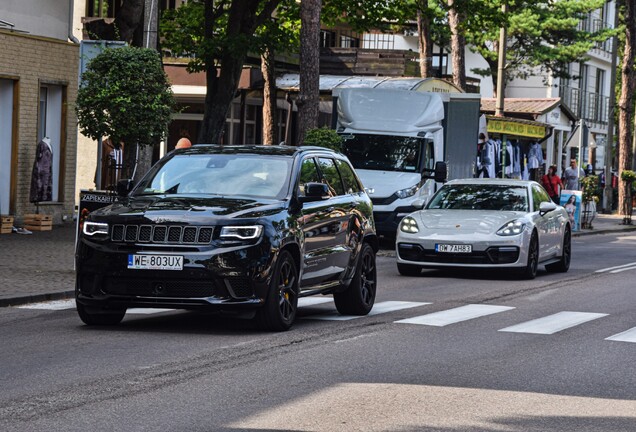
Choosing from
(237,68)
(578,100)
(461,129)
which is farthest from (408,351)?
(578,100)

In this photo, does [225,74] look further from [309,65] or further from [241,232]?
[241,232]

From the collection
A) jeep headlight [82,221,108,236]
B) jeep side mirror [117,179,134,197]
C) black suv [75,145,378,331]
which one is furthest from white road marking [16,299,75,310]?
jeep headlight [82,221,108,236]

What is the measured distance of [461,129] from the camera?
30000 mm

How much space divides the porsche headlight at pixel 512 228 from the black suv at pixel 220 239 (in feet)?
21.2

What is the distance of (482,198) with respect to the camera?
21562mm

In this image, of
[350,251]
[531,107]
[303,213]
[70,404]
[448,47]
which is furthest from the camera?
[448,47]

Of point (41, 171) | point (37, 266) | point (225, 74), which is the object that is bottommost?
point (37, 266)

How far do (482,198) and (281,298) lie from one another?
9.45 metres

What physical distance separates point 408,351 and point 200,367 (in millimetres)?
2119

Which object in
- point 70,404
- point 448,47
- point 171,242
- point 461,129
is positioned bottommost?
point 70,404

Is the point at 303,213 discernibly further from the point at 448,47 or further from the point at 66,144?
the point at 448,47

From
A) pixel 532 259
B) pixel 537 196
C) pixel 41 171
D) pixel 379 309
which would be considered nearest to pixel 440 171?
pixel 537 196

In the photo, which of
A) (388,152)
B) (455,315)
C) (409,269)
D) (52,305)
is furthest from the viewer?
(388,152)

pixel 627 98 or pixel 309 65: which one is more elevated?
pixel 627 98
